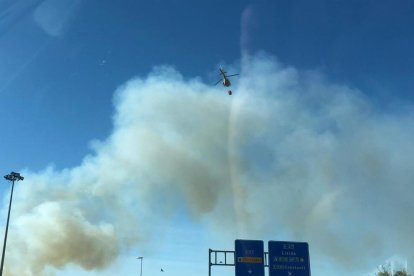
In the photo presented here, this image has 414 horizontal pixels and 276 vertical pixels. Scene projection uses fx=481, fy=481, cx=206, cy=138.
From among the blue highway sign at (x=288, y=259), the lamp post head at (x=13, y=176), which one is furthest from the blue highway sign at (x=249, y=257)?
the lamp post head at (x=13, y=176)

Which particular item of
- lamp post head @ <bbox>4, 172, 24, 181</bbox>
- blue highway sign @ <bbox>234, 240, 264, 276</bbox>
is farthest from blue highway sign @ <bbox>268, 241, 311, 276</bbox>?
lamp post head @ <bbox>4, 172, 24, 181</bbox>

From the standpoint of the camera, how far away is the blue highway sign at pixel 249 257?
39.5 meters

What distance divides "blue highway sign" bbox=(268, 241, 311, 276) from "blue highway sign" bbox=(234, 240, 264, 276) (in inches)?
34.4

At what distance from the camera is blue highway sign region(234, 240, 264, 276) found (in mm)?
39500

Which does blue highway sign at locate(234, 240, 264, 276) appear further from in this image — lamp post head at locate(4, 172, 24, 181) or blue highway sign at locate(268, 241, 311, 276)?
lamp post head at locate(4, 172, 24, 181)

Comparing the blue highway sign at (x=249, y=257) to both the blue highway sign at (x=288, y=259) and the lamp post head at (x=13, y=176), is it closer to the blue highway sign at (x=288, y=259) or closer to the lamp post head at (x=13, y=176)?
the blue highway sign at (x=288, y=259)

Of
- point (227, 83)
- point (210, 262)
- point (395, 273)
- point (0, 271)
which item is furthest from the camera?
point (395, 273)

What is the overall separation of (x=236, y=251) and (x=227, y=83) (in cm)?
1774

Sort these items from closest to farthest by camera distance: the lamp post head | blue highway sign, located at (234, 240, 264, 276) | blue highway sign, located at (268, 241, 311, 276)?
blue highway sign, located at (234, 240, 264, 276), blue highway sign, located at (268, 241, 311, 276), the lamp post head

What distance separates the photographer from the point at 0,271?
54125mm

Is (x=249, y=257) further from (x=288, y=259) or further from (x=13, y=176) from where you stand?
(x=13, y=176)

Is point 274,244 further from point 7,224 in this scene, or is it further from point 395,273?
point 395,273

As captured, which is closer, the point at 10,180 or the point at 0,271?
the point at 0,271

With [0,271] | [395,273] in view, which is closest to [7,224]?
[0,271]
